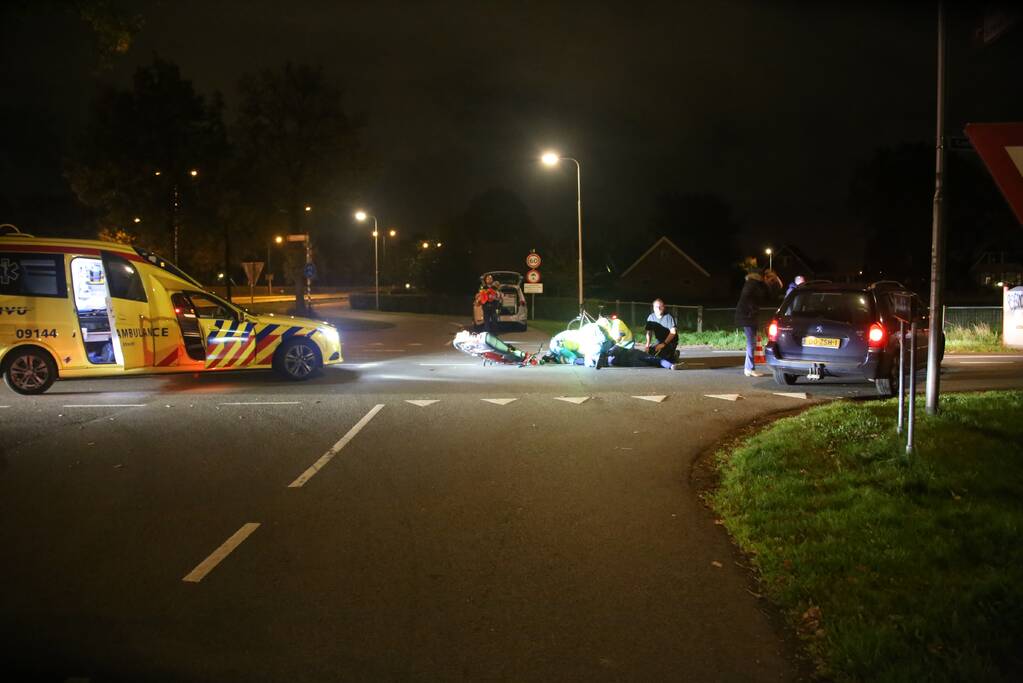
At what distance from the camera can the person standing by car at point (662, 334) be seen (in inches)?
666

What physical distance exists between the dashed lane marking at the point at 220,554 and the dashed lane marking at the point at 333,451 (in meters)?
1.31

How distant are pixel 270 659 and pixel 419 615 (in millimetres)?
895

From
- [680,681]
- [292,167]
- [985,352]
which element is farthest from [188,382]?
[292,167]

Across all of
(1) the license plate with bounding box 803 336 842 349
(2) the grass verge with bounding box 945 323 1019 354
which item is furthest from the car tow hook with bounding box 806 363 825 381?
(2) the grass verge with bounding box 945 323 1019 354

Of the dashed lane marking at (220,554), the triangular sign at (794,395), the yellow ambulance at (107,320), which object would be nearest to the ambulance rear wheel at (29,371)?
the yellow ambulance at (107,320)

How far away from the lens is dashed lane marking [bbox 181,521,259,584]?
5.55m

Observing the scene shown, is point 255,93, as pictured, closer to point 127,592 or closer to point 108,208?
point 108,208

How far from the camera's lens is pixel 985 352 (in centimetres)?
2064

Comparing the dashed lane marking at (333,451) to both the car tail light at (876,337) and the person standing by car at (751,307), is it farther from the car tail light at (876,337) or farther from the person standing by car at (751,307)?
the car tail light at (876,337)

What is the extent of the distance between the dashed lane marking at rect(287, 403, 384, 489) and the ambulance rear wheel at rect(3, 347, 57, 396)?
18.4ft

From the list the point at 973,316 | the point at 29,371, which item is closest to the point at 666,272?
the point at 973,316

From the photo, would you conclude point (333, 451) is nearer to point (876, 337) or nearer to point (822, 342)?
point (822, 342)

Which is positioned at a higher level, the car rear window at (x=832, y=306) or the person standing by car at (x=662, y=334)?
the car rear window at (x=832, y=306)

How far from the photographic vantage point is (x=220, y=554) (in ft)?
19.6
